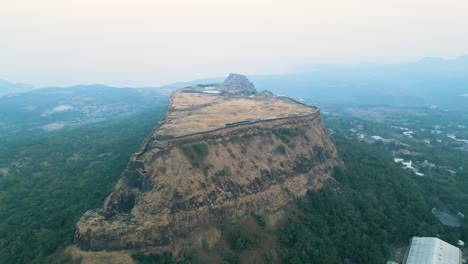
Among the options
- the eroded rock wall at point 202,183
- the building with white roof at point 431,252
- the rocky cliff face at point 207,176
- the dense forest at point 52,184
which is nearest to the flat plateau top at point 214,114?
the rocky cliff face at point 207,176

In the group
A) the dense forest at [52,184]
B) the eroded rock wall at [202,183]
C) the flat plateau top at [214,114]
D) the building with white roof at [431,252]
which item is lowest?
the building with white roof at [431,252]

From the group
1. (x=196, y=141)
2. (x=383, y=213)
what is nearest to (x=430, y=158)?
(x=383, y=213)

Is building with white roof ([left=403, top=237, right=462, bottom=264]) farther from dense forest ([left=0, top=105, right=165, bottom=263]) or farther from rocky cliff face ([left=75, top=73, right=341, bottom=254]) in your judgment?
dense forest ([left=0, top=105, right=165, bottom=263])

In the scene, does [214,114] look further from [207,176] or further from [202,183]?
[202,183]

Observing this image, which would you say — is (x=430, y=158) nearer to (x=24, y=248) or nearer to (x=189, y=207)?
(x=189, y=207)

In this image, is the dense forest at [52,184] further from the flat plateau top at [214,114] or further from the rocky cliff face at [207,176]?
the flat plateau top at [214,114]

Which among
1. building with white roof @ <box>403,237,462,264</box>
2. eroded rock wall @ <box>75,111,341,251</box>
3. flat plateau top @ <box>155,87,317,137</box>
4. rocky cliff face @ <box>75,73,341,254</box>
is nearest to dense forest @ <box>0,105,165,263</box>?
eroded rock wall @ <box>75,111,341,251</box>

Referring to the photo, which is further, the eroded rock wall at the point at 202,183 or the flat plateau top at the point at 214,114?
the flat plateau top at the point at 214,114
